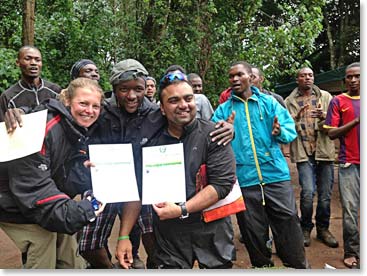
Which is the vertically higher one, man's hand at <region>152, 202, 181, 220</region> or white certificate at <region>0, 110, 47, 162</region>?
white certificate at <region>0, 110, 47, 162</region>

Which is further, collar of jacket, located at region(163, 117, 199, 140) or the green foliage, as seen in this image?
the green foliage

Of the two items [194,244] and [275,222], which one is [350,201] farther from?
[194,244]

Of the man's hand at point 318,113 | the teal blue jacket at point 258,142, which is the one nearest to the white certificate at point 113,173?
the teal blue jacket at point 258,142

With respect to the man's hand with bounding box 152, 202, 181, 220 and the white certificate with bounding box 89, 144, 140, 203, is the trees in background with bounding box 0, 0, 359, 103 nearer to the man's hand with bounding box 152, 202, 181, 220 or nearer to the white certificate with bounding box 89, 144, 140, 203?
the white certificate with bounding box 89, 144, 140, 203

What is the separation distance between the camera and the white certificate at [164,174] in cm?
232

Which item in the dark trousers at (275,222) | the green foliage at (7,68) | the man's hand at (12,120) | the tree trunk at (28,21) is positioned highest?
the tree trunk at (28,21)

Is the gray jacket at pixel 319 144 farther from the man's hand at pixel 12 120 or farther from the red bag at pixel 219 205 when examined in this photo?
the man's hand at pixel 12 120

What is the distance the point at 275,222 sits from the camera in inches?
134

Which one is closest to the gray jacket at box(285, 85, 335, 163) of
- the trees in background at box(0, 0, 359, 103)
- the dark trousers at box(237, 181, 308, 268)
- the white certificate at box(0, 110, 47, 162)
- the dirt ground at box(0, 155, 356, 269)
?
the dirt ground at box(0, 155, 356, 269)

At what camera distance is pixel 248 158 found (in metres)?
3.35

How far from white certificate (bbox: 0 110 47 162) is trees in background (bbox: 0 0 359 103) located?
205 inches

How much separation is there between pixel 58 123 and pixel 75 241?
1002 mm

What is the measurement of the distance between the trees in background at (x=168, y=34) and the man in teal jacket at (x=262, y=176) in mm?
4240

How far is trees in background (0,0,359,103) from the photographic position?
7551mm
